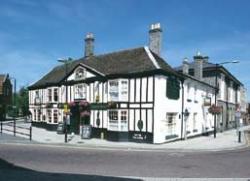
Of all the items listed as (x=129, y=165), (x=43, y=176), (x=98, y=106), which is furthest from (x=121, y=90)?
(x=43, y=176)

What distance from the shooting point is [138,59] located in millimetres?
31906

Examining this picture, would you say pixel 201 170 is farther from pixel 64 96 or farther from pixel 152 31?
pixel 64 96

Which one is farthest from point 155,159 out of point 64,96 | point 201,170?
point 64,96

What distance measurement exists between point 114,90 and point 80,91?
5470 millimetres

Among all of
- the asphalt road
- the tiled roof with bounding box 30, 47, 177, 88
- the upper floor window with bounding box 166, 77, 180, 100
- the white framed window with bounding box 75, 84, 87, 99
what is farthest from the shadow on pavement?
the white framed window with bounding box 75, 84, 87, 99

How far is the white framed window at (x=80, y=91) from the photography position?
35016mm

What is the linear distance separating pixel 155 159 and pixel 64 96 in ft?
68.6

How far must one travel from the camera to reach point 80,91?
35594 millimetres

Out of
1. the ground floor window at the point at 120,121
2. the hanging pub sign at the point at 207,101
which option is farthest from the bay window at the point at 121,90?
the hanging pub sign at the point at 207,101

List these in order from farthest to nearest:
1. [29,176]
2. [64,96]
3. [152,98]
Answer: [64,96]
[152,98]
[29,176]

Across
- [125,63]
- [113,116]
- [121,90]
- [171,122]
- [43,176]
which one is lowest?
[43,176]

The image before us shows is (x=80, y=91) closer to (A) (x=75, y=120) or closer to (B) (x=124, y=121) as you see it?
(A) (x=75, y=120)

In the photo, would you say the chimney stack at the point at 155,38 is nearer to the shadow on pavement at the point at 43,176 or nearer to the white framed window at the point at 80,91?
the white framed window at the point at 80,91

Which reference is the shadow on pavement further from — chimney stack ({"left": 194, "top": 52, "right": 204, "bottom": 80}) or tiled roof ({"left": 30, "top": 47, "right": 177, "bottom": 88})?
chimney stack ({"left": 194, "top": 52, "right": 204, "bottom": 80})
